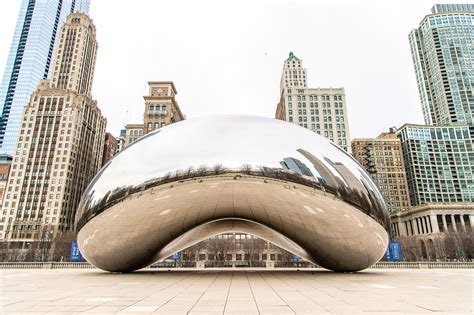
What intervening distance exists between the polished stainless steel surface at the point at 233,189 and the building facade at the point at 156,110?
85.1m

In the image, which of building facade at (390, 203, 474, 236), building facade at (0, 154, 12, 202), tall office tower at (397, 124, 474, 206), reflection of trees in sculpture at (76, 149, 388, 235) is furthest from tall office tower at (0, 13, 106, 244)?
tall office tower at (397, 124, 474, 206)

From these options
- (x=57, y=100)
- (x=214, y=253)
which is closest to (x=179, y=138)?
(x=214, y=253)

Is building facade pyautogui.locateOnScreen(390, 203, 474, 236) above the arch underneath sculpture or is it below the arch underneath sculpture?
above

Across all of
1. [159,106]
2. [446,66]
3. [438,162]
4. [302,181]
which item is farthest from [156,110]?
[446,66]

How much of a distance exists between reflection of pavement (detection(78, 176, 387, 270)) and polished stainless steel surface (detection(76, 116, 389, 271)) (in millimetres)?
30

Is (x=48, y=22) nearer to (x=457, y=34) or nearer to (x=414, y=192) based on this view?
(x=414, y=192)

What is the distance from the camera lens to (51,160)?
326 ft

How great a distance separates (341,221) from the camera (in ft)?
29.3

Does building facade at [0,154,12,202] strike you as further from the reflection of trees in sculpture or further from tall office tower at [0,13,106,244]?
the reflection of trees in sculpture

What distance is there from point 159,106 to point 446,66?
153 meters

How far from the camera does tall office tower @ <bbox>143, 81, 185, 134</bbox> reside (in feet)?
310

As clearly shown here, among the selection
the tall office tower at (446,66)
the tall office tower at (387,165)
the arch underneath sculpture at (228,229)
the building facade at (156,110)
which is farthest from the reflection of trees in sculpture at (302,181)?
the tall office tower at (446,66)

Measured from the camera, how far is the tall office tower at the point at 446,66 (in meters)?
156

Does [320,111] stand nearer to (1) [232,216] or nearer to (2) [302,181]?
(1) [232,216]
